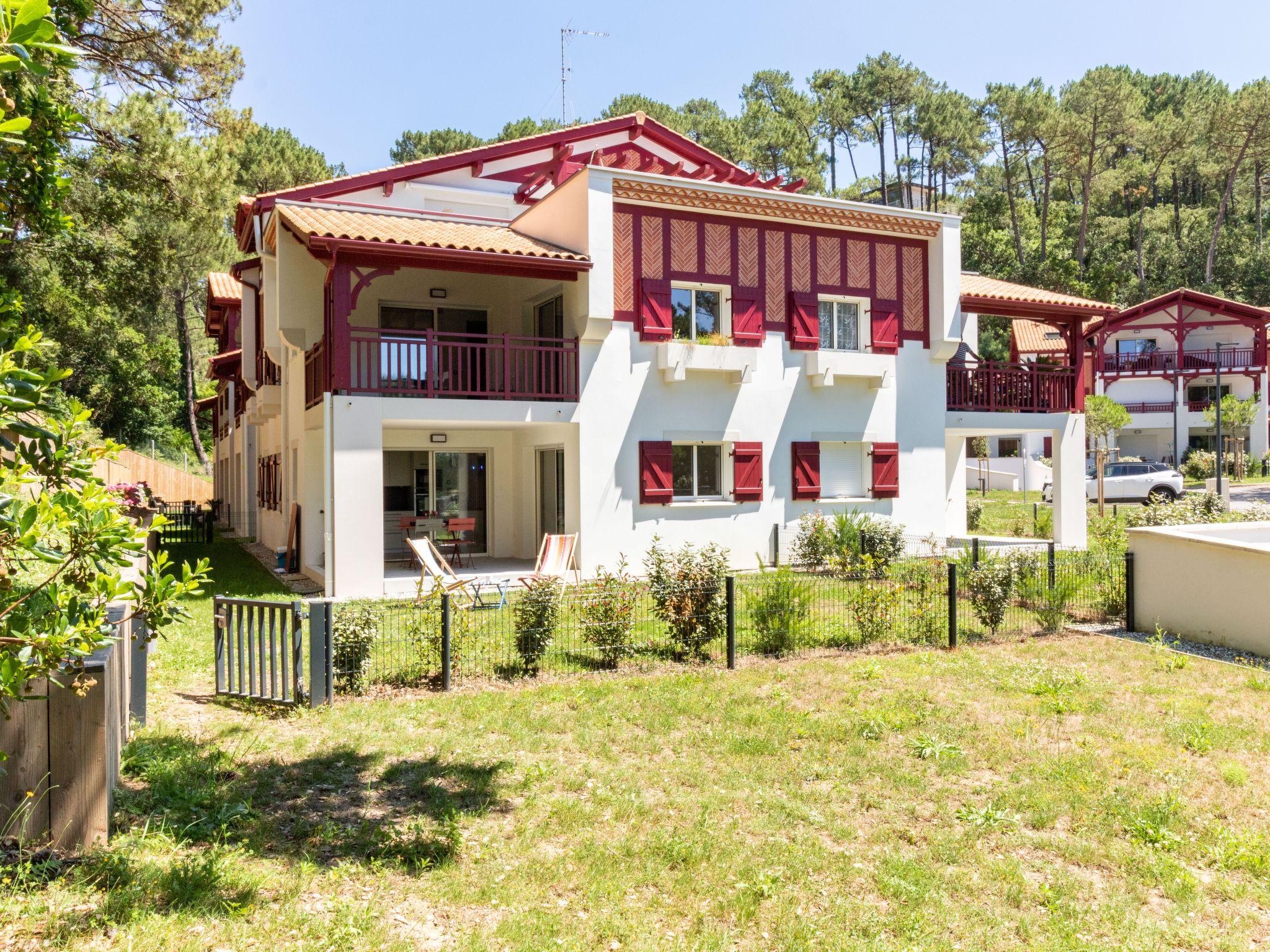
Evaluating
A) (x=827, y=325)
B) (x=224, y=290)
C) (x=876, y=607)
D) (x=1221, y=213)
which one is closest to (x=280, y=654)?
(x=876, y=607)

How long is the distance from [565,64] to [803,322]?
12691 mm

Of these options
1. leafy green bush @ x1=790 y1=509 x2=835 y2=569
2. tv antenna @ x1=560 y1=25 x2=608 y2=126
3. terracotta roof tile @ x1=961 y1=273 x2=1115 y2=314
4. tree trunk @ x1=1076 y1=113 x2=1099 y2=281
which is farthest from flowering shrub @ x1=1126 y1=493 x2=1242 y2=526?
tree trunk @ x1=1076 y1=113 x2=1099 y2=281

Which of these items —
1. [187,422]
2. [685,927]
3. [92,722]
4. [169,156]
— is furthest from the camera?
[187,422]

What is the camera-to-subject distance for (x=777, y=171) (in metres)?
49.8

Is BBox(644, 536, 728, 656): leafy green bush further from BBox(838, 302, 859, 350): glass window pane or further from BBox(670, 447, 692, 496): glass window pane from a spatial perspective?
BBox(838, 302, 859, 350): glass window pane

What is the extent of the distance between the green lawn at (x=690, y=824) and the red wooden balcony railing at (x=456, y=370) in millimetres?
7017

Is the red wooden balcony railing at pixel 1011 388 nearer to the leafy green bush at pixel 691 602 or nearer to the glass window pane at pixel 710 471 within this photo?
the glass window pane at pixel 710 471

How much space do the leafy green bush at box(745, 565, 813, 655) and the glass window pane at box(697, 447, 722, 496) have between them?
7.01 metres

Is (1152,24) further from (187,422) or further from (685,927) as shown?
(187,422)

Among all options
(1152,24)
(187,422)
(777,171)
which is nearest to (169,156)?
(1152,24)

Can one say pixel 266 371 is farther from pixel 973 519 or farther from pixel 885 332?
pixel 973 519

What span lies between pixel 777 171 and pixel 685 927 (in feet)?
163

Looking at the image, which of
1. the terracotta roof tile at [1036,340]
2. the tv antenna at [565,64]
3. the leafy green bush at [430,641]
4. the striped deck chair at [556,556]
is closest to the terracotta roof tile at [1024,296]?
the striped deck chair at [556,556]

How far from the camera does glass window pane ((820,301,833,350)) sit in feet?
60.0
